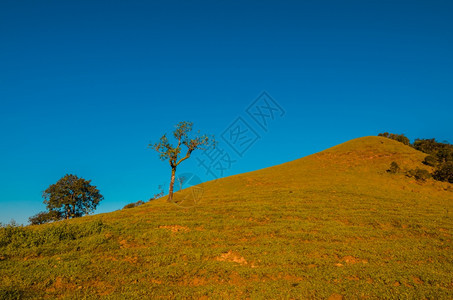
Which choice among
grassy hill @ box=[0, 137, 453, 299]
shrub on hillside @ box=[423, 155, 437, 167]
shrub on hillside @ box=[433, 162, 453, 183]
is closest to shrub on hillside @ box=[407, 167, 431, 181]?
shrub on hillside @ box=[433, 162, 453, 183]

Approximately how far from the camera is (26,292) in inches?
431

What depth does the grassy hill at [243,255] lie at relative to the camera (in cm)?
1203

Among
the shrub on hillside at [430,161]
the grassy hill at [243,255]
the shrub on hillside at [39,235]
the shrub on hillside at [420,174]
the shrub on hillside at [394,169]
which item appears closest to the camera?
the grassy hill at [243,255]

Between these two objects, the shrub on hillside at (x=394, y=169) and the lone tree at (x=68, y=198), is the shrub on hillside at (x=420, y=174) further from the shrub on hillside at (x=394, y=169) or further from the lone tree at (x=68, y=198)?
the lone tree at (x=68, y=198)

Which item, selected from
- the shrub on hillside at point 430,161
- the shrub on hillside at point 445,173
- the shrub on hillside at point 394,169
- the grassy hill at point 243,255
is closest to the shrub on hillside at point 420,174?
the shrub on hillside at point 445,173

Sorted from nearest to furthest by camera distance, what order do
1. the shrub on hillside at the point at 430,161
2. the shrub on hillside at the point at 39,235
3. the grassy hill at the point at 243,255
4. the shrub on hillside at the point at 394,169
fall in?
the grassy hill at the point at 243,255
the shrub on hillside at the point at 39,235
the shrub on hillside at the point at 394,169
the shrub on hillside at the point at 430,161

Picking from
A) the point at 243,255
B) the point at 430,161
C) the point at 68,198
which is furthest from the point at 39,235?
the point at 430,161

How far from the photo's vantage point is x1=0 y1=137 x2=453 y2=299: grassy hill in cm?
1203

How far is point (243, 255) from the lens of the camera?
16328mm

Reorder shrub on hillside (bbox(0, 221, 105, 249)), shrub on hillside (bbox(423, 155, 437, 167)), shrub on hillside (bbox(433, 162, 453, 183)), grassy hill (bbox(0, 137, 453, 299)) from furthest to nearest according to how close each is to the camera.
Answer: shrub on hillside (bbox(423, 155, 437, 167)) < shrub on hillside (bbox(433, 162, 453, 183)) < shrub on hillside (bbox(0, 221, 105, 249)) < grassy hill (bbox(0, 137, 453, 299))

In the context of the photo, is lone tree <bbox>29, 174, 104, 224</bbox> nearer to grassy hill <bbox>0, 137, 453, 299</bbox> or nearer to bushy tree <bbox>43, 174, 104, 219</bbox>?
bushy tree <bbox>43, 174, 104, 219</bbox>

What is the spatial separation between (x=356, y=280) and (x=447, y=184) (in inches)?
1923

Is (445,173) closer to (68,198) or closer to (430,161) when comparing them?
(430,161)

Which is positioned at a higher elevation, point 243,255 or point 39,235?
point 39,235
